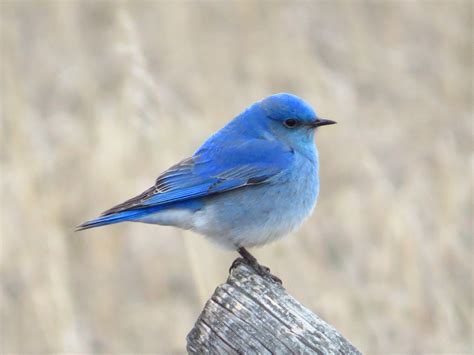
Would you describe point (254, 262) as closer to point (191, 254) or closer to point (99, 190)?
point (191, 254)

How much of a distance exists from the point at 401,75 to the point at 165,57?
6.60 feet

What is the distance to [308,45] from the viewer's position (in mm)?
6109

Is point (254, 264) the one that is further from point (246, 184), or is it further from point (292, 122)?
point (292, 122)

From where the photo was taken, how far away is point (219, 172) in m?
4.28

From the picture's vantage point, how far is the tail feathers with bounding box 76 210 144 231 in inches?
150

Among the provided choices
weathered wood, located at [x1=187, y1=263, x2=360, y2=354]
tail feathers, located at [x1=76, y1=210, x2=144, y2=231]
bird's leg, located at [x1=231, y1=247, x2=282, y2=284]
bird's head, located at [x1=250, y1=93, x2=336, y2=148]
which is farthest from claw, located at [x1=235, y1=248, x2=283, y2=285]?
weathered wood, located at [x1=187, y1=263, x2=360, y2=354]

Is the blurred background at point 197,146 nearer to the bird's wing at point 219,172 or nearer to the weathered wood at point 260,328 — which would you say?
Result: the bird's wing at point 219,172

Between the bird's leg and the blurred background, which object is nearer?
the bird's leg

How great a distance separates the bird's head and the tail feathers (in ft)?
2.63

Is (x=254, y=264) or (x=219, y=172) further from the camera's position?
(x=219, y=172)

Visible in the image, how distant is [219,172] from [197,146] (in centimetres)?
181

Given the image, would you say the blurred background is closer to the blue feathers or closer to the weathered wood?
the blue feathers

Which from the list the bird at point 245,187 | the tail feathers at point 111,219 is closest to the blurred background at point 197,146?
the bird at point 245,187

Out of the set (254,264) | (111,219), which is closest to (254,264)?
(254,264)
